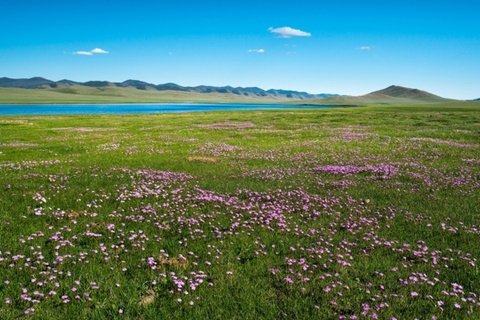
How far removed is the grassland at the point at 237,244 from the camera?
7125 mm

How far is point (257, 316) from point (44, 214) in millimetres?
8145

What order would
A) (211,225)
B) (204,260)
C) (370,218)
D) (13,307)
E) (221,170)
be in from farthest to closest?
(221,170)
(370,218)
(211,225)
(204,260)
(13,307)

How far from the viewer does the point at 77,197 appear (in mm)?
Result: 13844

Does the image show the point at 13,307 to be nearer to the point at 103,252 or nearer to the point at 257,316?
the point at 103,252

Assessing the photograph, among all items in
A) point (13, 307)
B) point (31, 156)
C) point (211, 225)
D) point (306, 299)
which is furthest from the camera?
point (31, 156)

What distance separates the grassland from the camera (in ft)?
23.4

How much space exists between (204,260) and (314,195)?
23.9 feet

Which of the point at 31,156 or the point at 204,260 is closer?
the point at 204,260

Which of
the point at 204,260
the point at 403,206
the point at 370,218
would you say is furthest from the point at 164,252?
the point at 403,206

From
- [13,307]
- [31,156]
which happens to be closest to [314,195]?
[13,307]

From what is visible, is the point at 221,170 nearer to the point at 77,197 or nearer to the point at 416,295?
the point at 77,197

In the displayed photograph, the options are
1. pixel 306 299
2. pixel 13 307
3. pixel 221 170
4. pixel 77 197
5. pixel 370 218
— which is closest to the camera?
pixel 13 307

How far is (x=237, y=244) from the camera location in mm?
Result: 10039

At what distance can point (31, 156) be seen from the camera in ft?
85.3
